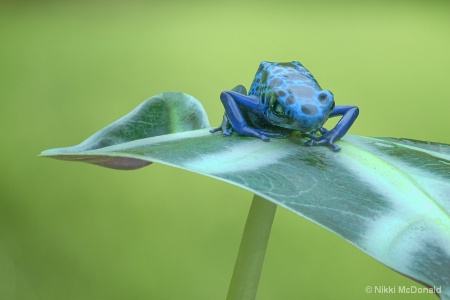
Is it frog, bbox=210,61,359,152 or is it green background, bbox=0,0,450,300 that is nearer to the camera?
frog, bbox=210,61,359,152

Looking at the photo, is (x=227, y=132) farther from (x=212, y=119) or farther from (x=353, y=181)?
(x=212, y=119)

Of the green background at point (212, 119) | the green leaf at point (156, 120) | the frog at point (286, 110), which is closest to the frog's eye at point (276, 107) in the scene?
the frog at point (286, 110)

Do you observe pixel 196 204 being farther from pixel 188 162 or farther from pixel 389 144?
pixel 188 162

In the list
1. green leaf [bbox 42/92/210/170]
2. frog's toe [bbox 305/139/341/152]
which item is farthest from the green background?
frog's toe [bbox 305/139/341/152]

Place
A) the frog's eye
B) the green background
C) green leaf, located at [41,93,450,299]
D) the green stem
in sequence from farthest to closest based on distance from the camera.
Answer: the green background
the frog's eye
the green stem
green leaf, located at [41,93,450,299]

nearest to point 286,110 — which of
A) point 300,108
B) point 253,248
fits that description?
point 300,108

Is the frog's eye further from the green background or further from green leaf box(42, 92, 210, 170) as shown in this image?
the green background

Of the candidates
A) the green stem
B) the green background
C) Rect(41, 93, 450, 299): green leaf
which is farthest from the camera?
the green background
